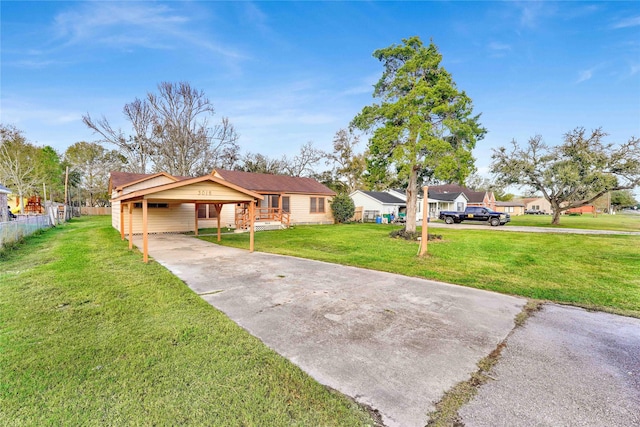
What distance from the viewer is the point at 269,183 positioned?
65.0 feet

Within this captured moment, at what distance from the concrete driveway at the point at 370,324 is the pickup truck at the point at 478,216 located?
17.8m

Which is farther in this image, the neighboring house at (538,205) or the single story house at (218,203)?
the neighboring house at (538,205)

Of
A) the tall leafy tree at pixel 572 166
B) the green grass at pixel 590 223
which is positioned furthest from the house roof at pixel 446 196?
the tall leafy tree at pixel 572 166

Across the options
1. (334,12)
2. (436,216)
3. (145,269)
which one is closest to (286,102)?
(334,12)

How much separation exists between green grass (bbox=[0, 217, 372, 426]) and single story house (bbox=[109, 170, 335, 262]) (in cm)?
447

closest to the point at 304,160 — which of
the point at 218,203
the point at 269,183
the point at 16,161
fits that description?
the point at 269,183

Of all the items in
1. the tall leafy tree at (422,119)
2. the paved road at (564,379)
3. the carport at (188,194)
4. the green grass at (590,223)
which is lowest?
the paved road at (564,379)

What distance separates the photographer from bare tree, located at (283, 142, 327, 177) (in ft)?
113

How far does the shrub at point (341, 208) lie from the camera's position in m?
22.4

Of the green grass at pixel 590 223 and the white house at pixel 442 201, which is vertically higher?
the white house at pixel 442 201

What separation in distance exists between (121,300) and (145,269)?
2.40 m

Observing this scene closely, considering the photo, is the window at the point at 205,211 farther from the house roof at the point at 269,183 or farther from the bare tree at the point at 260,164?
the bare tree at the point at 260,164

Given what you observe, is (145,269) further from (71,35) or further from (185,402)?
(71,35)

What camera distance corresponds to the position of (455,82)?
43.9ft
